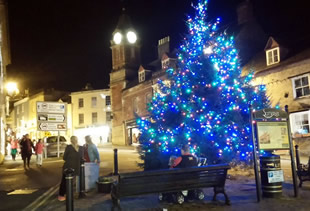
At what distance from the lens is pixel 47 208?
8086 millimetres

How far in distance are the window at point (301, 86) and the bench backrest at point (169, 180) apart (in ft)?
51.9

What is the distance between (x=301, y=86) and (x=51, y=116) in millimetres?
15946

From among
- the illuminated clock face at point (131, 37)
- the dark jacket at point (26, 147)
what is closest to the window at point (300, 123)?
the dark jacket at point (26, 147)

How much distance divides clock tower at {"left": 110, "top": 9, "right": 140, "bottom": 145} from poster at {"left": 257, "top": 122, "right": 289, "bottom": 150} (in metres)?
37.0

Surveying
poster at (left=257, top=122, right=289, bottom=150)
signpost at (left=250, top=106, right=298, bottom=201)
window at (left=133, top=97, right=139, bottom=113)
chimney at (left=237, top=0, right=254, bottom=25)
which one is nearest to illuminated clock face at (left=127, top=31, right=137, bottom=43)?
window at (left=133, top=97, right=139, bottom=113)

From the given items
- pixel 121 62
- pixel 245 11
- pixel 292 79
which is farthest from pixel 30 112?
pixel 292 79

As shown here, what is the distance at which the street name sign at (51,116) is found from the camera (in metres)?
18.2

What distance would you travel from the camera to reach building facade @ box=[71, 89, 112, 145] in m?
51.8

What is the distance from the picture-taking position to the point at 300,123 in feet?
70.3

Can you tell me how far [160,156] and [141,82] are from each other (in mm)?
28221

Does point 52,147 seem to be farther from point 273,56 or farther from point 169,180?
point 169,180

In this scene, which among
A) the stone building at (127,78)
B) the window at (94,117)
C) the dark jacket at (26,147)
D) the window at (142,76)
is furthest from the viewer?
the window at (94,117)

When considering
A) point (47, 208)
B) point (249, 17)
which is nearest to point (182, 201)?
point (47, 208)

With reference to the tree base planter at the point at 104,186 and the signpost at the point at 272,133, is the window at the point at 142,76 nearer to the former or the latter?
the tree base planter at the point at 104,186
